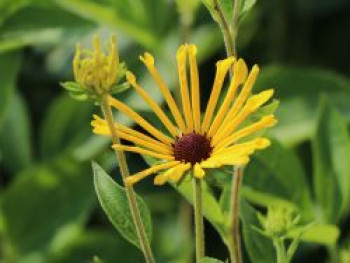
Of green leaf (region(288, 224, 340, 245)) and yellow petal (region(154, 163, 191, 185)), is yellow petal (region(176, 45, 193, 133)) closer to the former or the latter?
yellow petal (region(154, 163, 191, 185))

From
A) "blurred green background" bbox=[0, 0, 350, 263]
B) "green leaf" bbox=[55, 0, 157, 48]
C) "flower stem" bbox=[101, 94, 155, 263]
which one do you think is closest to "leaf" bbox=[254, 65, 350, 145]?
"blurred green background" bbox=[0, 0, 350, 263]

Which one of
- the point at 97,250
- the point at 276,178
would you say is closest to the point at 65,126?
the point at 97,250

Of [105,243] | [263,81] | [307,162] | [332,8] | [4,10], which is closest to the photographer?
[4,10]

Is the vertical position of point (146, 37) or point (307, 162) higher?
point (146, 37)

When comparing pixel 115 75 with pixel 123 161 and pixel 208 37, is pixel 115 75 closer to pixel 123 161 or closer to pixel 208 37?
pixel 123 161

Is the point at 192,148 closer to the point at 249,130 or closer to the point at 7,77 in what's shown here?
the point at 249,130

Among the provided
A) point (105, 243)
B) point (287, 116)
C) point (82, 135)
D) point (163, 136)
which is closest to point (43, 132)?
point (82, 135)
